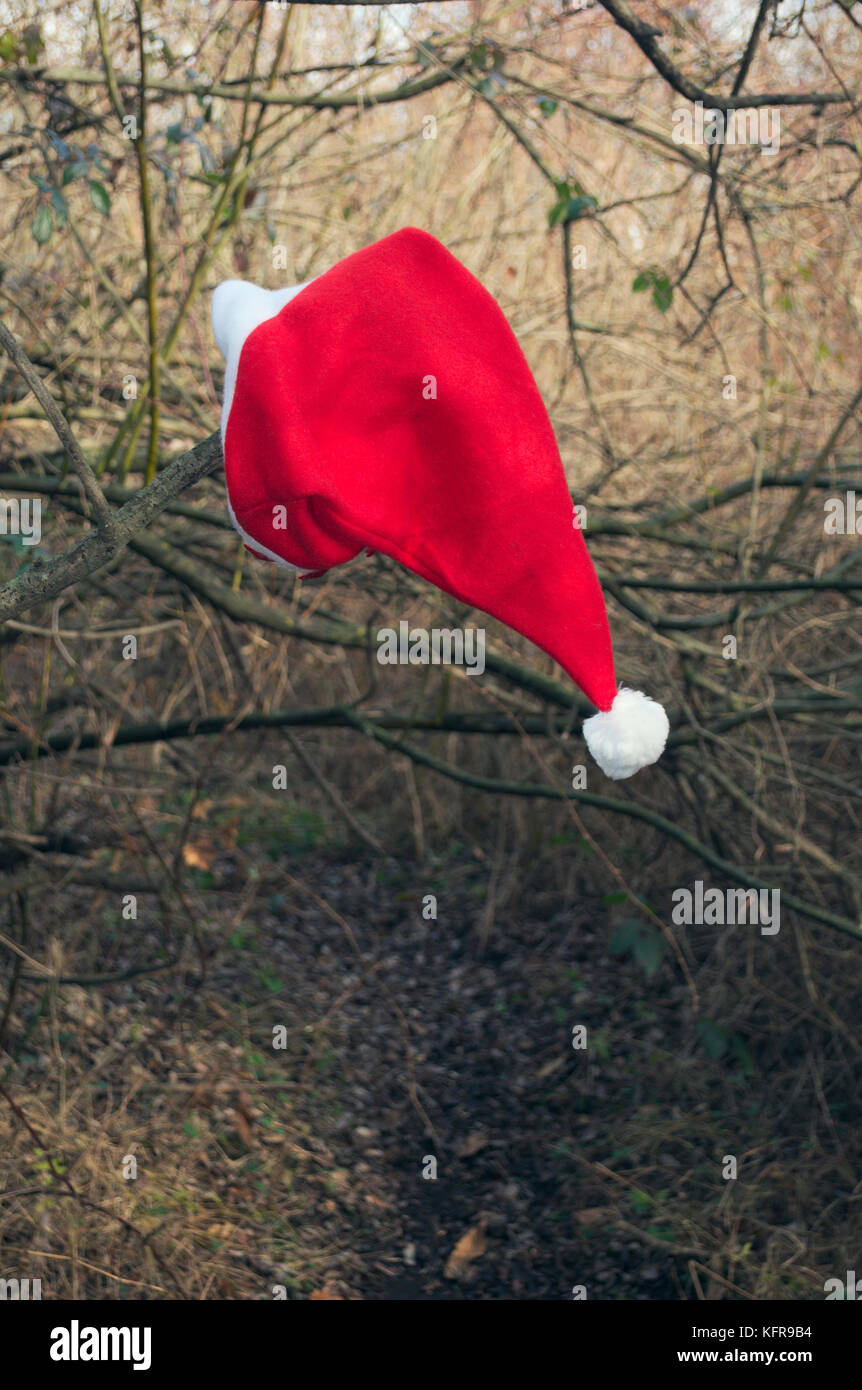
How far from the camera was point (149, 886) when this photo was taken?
3.54 metres

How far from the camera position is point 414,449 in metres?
1.21

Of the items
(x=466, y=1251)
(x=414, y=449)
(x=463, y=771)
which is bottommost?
(x=466, y=1251)

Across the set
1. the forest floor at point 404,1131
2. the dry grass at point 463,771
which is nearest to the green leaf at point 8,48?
the dry grass at point 463,771

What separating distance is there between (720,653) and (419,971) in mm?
2576

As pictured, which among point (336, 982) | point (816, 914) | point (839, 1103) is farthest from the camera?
point (336, 982)

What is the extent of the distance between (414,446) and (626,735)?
37 centimetres

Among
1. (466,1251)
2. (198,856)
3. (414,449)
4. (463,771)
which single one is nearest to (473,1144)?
(466,1251)

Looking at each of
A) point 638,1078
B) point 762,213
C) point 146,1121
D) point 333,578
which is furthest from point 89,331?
point 638,1078

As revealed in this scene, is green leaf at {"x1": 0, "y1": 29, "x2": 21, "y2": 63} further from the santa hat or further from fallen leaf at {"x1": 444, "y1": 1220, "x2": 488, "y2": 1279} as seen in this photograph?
fallen leaf at {"x1": 444, "y1": 1220, "x2": 488, "y2": 1279}

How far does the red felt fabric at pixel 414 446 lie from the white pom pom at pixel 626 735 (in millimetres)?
57

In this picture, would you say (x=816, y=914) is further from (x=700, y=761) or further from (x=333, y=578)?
(x=333, y=578)

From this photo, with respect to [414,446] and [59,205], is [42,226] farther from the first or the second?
[414,446]

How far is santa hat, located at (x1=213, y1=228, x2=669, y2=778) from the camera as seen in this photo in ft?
3.83

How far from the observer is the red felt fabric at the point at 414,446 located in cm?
117
